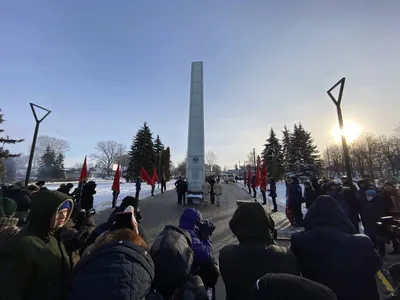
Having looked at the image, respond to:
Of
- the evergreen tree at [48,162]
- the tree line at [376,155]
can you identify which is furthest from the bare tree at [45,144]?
the tree line at [376,155]

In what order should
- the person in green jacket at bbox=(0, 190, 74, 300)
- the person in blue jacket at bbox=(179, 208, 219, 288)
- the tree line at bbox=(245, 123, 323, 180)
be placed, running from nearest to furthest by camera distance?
the person in green jacket at bbox=(0, 190, 74, 300) → the person in blue jacket at bbox=(179, 208, 219, 288) → the tree line at bbox=(245, 123, 323, 180)

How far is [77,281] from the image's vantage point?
116 cm

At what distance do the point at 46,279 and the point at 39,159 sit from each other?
272ft

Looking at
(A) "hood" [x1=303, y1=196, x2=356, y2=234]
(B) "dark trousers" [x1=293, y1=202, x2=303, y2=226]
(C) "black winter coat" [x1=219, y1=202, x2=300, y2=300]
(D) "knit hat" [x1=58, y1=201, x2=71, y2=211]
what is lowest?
(B) "dark trousers" [x1=293, y1=202, x2=303, y2=226]

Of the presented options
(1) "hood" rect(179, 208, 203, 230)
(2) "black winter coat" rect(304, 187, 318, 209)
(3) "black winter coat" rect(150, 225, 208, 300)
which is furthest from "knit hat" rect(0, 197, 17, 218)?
(2) "black winter coat" rect(304, 187, 318, 209)

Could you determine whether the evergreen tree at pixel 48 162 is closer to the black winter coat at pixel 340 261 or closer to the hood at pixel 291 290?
the black winter coat at pixel 340 261

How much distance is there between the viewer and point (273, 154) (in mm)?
52031

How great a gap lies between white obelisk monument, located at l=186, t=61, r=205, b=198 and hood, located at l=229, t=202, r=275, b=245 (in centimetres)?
1608

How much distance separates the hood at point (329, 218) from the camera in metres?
2.31

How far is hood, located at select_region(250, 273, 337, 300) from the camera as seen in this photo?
986mm

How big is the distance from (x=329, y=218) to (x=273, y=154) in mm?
51726

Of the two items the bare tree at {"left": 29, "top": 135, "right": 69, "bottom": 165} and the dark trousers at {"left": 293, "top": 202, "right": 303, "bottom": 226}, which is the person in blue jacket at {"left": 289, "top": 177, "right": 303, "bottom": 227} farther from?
the bare tree at {"left": 29, "top": 135, "right": 69, "bottom": 165}

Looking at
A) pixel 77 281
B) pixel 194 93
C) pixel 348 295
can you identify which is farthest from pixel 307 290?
pixel 194 93

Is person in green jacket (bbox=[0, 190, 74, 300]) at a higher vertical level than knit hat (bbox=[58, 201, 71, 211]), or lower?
lower
